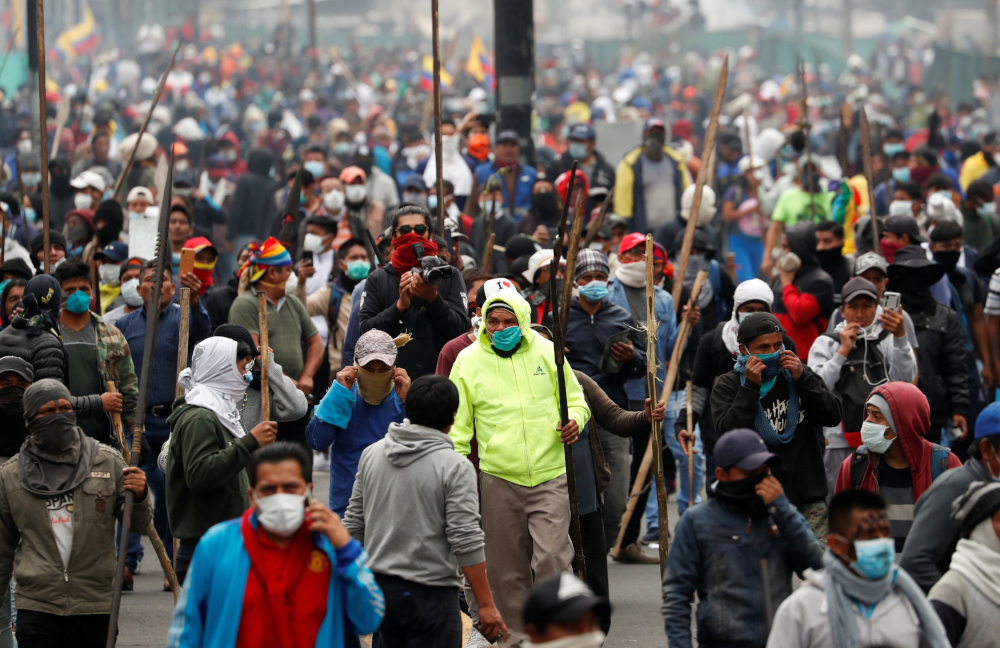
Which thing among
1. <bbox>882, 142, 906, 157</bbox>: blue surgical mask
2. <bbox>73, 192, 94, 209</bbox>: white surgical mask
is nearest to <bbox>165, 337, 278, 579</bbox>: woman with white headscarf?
<bbox>73, 192, 94, 209</bbox>: white surgical mask

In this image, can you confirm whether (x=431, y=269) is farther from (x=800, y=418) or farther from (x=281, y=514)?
(x=281, y=514)

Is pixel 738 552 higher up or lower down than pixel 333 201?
lower down

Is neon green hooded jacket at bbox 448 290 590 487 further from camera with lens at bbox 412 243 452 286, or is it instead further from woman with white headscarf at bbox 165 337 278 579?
woman with white headscarf at bbox 165 337 278 579

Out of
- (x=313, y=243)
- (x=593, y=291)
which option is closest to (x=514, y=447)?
(x=593, y=291)

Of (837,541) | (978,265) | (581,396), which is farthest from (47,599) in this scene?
(978,265)

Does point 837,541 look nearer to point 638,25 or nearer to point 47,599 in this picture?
point 47,599

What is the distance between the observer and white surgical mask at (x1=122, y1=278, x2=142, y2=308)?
9.05 meters

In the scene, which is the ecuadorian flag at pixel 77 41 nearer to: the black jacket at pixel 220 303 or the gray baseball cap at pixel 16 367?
the black jacket at pixel 220 303

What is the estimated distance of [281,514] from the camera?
421cm

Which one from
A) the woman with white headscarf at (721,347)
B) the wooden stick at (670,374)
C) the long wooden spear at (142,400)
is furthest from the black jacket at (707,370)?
the long wooden spear at (142,400)

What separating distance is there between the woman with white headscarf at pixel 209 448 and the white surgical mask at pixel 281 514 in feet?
5.31

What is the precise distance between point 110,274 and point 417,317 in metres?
3.84

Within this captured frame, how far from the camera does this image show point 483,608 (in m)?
5.32

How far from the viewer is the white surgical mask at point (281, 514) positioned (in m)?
4.20
